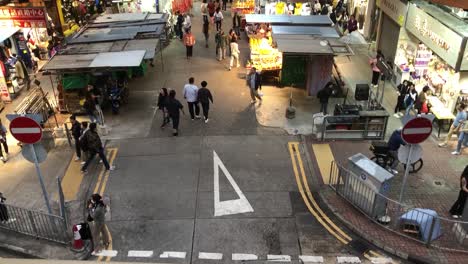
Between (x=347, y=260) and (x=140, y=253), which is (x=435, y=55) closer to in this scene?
(x=347, y=260)

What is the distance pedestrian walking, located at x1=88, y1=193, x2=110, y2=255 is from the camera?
30.8 ft

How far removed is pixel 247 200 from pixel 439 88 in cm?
891

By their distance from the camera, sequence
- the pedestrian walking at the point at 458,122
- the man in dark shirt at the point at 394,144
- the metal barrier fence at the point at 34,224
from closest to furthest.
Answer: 1. the metal barrier fence at the point at 34,224
2. the man in dark shirt at the point at 394,144
3. the pedestrian walking at the point at 458,122

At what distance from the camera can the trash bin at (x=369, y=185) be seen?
10109 mm

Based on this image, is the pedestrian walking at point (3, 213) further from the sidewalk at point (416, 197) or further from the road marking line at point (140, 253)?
the sidewalk at point (416, 197)

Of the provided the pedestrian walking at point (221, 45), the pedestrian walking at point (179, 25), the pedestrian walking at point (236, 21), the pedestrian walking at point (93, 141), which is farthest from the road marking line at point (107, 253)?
the pedestrian walking at point (236, 21)

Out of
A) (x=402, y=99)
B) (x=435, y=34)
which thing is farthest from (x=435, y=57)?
Answer: (x=402, y=99)

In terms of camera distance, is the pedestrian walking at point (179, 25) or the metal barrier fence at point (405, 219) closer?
the metal barrier fence at point (405, 219)

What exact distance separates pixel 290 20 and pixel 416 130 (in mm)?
11955

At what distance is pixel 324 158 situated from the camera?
44.0ft

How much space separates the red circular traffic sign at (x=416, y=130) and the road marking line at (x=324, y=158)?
11.3ft

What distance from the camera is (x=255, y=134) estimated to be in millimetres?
14891

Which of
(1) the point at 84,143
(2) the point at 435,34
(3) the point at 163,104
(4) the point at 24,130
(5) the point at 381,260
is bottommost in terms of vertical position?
(5) the point at 381,260

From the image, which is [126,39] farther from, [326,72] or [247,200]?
[247,200]
